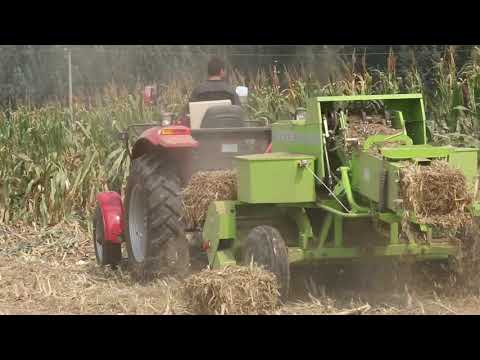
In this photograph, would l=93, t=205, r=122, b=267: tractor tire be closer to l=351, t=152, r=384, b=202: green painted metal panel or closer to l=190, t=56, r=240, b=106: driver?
l=190, t=56, r=240, b=106: driver

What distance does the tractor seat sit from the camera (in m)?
7.97

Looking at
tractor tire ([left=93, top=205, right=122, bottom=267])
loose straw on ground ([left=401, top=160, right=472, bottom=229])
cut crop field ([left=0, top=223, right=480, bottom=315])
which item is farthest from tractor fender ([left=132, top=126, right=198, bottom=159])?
loose straw on ground ([left=401, top=160, right=472, bottom=229])

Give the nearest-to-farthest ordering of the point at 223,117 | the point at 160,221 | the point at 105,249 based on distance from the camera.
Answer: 1. the point at 160,221
2. the point at 223,117
3. the point at 105,249

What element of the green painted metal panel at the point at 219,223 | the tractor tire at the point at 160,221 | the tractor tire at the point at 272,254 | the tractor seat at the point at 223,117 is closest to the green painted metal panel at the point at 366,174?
the tractor tire at the point at 272,254

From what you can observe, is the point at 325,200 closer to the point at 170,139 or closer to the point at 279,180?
the point at 279,180

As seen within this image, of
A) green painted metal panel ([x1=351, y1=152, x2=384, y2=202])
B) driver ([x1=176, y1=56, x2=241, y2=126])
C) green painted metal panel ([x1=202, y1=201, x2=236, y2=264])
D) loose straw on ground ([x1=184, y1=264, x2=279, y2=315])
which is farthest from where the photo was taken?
driver ([x1=176, y1=56, x2=241, y2=126])

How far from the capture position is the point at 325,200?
651 centimetres

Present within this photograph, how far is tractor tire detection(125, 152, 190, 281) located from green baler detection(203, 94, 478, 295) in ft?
1.00

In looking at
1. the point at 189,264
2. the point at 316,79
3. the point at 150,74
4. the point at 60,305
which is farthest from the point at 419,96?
the point at 150,74

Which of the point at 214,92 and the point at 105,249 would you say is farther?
the point at 214,92

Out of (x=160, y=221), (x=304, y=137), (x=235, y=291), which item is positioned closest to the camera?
(x=235, y=291)

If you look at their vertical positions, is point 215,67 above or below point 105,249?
above

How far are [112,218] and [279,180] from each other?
2.19 m

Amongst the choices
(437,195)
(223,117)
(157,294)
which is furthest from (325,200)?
(223,117)
